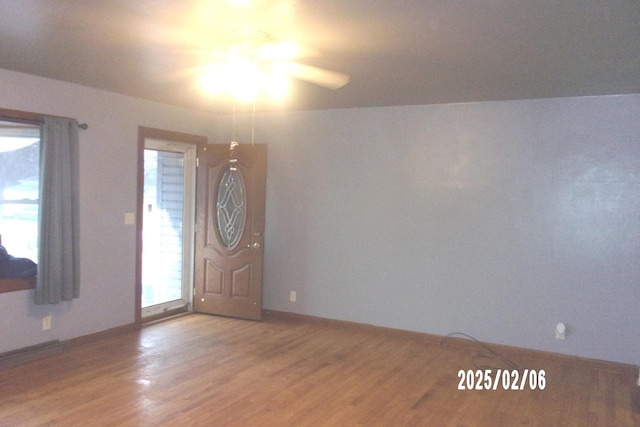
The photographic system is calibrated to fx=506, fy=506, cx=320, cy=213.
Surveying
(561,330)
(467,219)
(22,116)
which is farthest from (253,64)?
(561,330)

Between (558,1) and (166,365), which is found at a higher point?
(558,1)

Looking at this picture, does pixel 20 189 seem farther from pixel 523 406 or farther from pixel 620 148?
pixel 620 148

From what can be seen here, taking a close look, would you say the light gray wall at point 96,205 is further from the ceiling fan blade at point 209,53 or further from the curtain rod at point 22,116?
the ceiling fan blade at point 209,53

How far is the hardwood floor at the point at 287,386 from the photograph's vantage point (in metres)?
3.39

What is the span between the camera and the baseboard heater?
4133 mm

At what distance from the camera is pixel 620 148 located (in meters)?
4.38

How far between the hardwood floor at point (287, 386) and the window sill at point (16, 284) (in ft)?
2.12

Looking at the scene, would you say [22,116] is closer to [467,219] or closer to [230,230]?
[230,230]

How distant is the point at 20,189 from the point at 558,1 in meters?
4.34

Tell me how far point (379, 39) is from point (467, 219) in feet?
8.35

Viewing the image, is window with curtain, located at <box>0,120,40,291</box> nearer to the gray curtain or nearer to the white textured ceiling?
the gray curtain

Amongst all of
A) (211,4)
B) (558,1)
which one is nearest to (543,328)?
(558,1)

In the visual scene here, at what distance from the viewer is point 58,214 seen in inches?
174

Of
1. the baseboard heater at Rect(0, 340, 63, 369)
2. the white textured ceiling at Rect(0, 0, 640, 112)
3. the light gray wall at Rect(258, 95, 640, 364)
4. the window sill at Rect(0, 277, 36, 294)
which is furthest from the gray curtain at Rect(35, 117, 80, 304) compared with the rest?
the light gray wall at Rect(258, 95, 640, 364)
